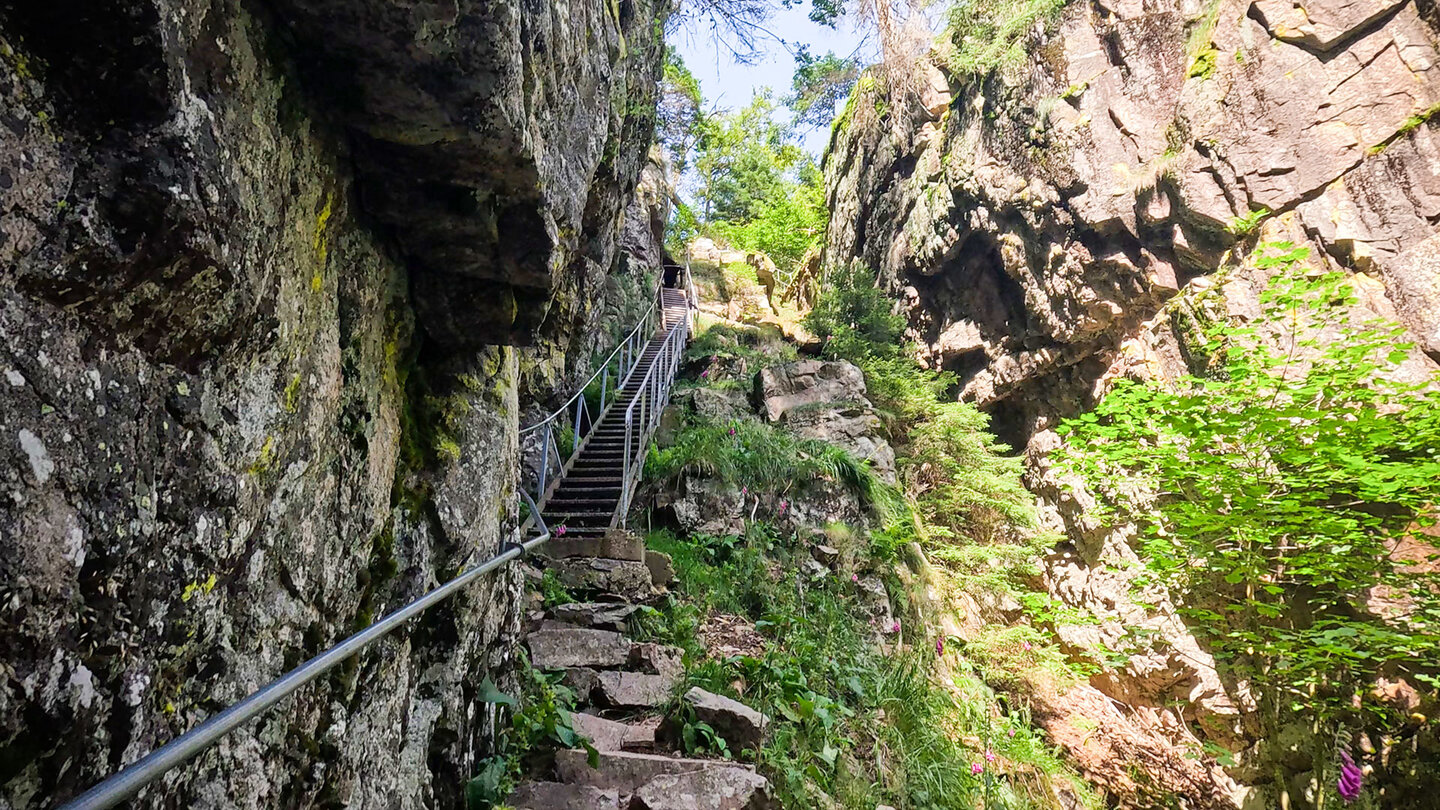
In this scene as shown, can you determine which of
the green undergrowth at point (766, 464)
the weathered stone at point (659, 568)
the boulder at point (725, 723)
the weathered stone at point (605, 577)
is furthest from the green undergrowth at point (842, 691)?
the green undergrowth at point (766, 464)

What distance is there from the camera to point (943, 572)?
7605 mm

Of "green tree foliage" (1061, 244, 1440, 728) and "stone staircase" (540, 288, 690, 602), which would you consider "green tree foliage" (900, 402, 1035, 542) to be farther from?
"stone staircase" (540, 288, 690, 602)

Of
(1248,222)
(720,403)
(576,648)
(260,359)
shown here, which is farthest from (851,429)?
(260,359)

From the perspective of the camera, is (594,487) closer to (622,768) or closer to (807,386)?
(622,768)

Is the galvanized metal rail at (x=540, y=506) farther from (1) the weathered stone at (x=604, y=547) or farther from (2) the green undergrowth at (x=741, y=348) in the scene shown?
(2) the green undergrowth at (x=741, y=348)

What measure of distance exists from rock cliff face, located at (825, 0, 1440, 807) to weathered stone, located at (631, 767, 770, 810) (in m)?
4.82

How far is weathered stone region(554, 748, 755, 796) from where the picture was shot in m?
2.76

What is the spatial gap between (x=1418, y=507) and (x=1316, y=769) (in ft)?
6.65

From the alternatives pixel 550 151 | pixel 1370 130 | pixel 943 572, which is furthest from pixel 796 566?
pixel 1370 130

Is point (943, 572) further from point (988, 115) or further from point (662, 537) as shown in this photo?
point (988, 115)

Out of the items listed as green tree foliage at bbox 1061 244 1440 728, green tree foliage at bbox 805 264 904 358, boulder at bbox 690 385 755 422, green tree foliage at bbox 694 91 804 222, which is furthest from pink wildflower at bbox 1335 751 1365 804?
green tree foliage at bbox 694 91 804 222

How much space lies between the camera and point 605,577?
4.81 meters

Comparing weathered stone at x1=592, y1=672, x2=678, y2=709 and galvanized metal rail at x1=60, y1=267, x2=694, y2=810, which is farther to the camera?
weathered stone at x1=592, y1=672, x2=678, y2=709

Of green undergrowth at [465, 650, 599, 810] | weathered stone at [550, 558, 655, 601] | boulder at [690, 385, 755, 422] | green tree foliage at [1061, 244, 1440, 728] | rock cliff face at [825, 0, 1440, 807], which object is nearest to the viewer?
green undergrowth at [465, 650, 599, 810]
